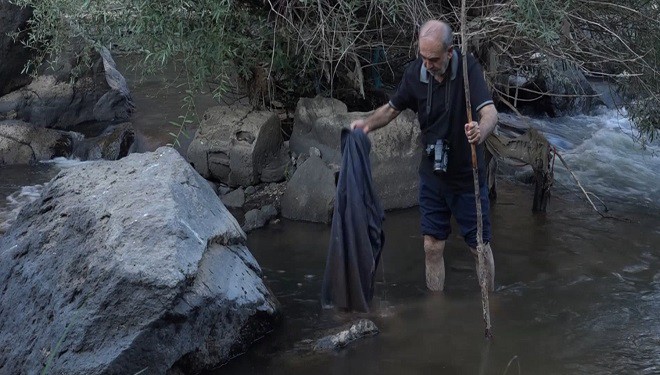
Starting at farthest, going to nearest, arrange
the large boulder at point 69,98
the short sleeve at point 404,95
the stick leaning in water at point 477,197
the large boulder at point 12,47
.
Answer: the large boulder at point 69,98
the large boulder at point 12,47
the short sleeve at point 404,95
the stick leaning in water at point 477,197

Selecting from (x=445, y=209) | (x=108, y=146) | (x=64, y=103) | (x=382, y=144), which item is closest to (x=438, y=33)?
(x=445, y=209)

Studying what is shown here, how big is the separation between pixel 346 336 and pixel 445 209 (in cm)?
101

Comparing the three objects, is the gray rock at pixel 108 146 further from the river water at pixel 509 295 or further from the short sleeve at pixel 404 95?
the short sleeve at pixel 404 95

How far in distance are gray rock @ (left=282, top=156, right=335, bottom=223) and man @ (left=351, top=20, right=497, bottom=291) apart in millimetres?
2108

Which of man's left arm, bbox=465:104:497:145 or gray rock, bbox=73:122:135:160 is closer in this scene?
man's left arm, bbox=465:104:497:145

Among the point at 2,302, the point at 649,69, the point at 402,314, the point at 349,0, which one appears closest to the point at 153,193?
the point at 2,302

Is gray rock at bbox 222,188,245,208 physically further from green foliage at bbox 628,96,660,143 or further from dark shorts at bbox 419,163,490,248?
green foliage at bbox 628,96,660,143

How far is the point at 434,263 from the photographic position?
19.6 feet

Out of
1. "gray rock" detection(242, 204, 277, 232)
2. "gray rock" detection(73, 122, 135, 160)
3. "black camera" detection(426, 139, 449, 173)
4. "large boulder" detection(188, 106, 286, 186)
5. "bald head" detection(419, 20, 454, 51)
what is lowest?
"gray rock" detection(242, 204, 277, 232)

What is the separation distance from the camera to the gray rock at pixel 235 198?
8336 millimetres

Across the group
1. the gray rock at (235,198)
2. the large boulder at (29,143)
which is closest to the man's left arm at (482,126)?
the gray rock at (235,198)

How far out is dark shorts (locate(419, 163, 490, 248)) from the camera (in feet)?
18.2

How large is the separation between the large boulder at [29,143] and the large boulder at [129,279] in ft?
15.6

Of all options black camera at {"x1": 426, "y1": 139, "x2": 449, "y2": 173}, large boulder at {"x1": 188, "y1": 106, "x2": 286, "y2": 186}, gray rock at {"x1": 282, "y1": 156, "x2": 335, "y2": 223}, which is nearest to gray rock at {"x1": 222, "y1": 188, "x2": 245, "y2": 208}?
large boulder at {"x1": 188, "y1": 106, "x2": 286, "y2": 186}
